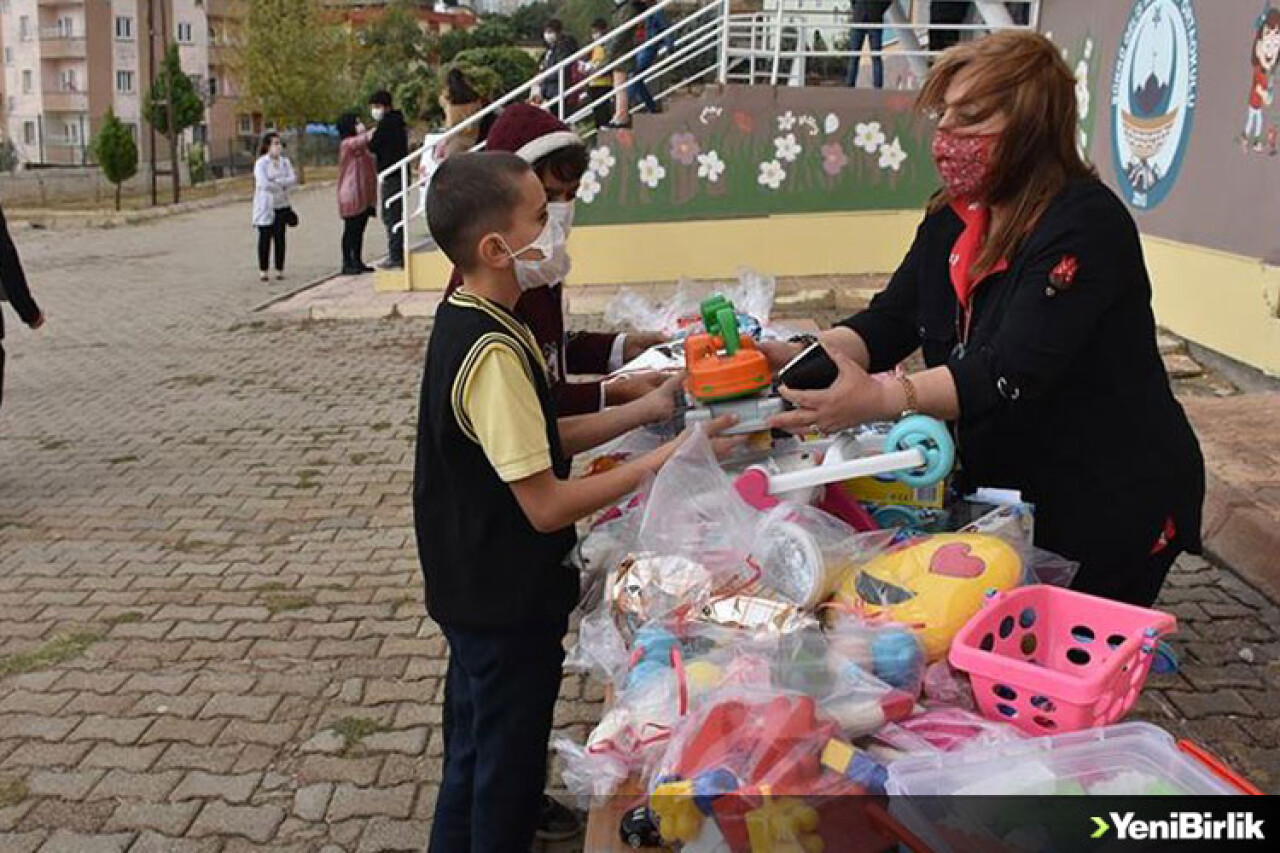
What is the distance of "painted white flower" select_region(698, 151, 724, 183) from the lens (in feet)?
37.5

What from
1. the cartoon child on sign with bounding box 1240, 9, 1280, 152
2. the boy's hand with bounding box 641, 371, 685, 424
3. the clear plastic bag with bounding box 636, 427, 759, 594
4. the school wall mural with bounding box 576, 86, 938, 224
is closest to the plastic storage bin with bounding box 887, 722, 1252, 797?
the clear plastic bag with bounding box 636, 427, 759, 594

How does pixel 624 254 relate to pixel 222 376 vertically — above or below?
above

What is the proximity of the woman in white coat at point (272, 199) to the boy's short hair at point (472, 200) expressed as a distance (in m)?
12.9

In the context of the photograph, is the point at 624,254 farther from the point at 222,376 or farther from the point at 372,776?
the point at 372,776

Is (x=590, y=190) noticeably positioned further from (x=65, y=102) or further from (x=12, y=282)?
(x=65, y=102)

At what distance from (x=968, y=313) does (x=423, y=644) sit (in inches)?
106

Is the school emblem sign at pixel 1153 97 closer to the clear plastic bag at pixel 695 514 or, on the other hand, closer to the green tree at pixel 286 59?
the clear plastic bag at pixel 695 514

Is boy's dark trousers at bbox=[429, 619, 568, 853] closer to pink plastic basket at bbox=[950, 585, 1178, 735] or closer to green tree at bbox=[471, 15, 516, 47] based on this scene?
pink plastic basket at bbox=[950, 585, 1178, 735]

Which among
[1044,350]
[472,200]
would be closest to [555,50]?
[472,200]

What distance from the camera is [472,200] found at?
221 cm

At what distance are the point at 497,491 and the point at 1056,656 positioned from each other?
1.08 meters

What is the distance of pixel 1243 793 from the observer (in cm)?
149

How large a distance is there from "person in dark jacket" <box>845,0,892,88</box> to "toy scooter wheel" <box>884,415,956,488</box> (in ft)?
32.1

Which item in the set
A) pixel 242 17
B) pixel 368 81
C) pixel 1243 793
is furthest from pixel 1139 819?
pixel 368 81
